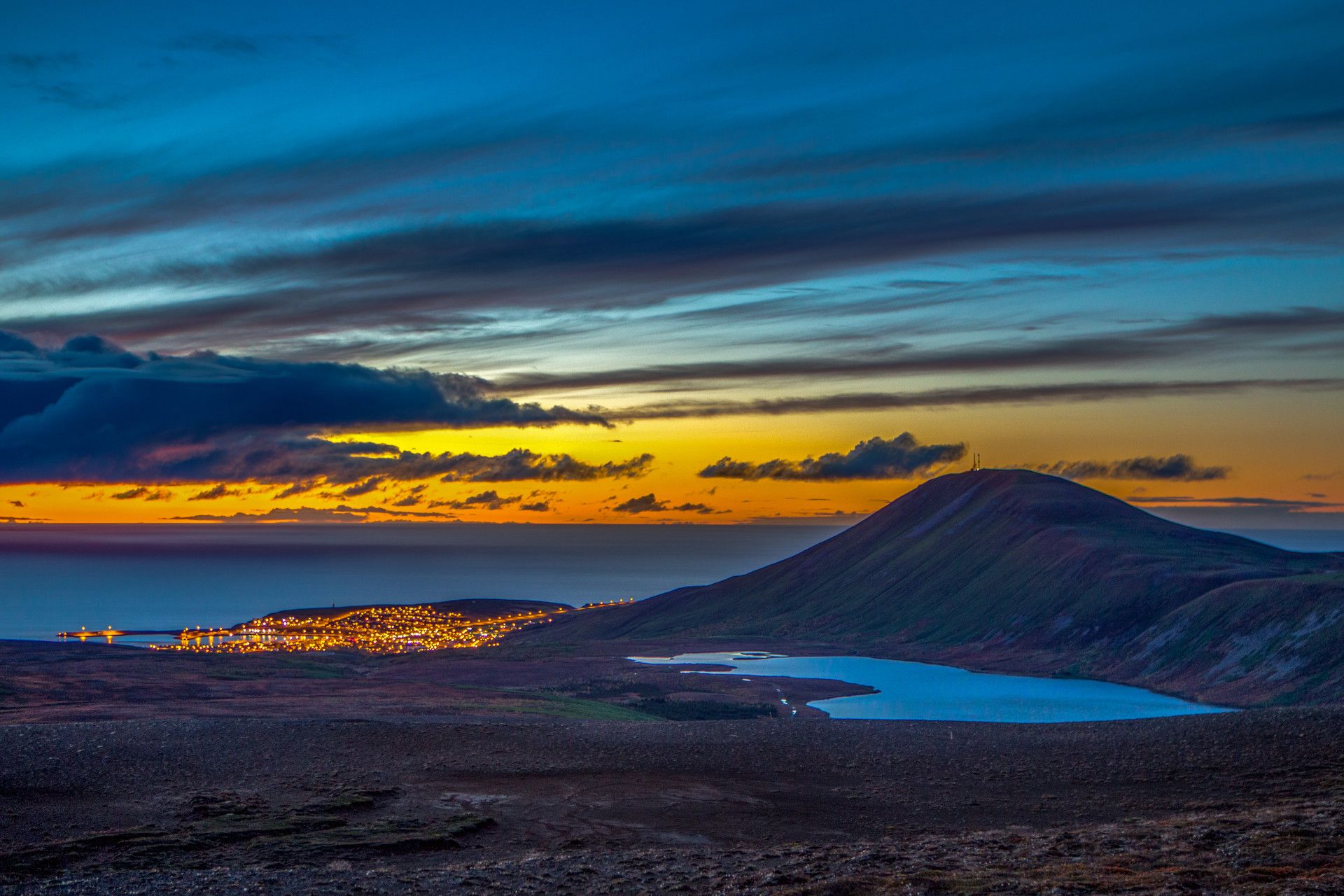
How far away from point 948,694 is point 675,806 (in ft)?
175

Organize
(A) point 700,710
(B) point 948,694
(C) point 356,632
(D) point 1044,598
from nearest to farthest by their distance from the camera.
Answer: (A) point 700,710
(B) point 948,694
(D) point 1044,598
(C) point 356,632

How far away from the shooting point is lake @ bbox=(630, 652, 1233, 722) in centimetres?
6894

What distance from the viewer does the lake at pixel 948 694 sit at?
6894 centimetres

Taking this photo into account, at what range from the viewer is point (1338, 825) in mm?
23797

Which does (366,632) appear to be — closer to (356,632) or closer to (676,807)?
(356,632)

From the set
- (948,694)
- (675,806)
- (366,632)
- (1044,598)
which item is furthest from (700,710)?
(366,632)

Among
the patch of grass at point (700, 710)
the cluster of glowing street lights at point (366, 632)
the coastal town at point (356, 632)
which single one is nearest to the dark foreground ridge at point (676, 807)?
the patch of grass at point (700, 710)

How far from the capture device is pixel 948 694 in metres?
79.8

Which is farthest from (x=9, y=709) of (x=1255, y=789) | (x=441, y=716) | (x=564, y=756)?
(x=1255, y=789)

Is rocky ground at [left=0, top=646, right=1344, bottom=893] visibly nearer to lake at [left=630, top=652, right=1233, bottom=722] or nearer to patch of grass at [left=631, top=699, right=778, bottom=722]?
patch of grass at [left=631, top=699, right=778, bottom=722]

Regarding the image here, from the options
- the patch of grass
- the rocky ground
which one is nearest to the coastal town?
the patch of grass

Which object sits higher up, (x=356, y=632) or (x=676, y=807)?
(x=676, y=807)

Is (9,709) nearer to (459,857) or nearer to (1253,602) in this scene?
(459,857)

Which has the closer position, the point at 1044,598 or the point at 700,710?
the point at 700,710
